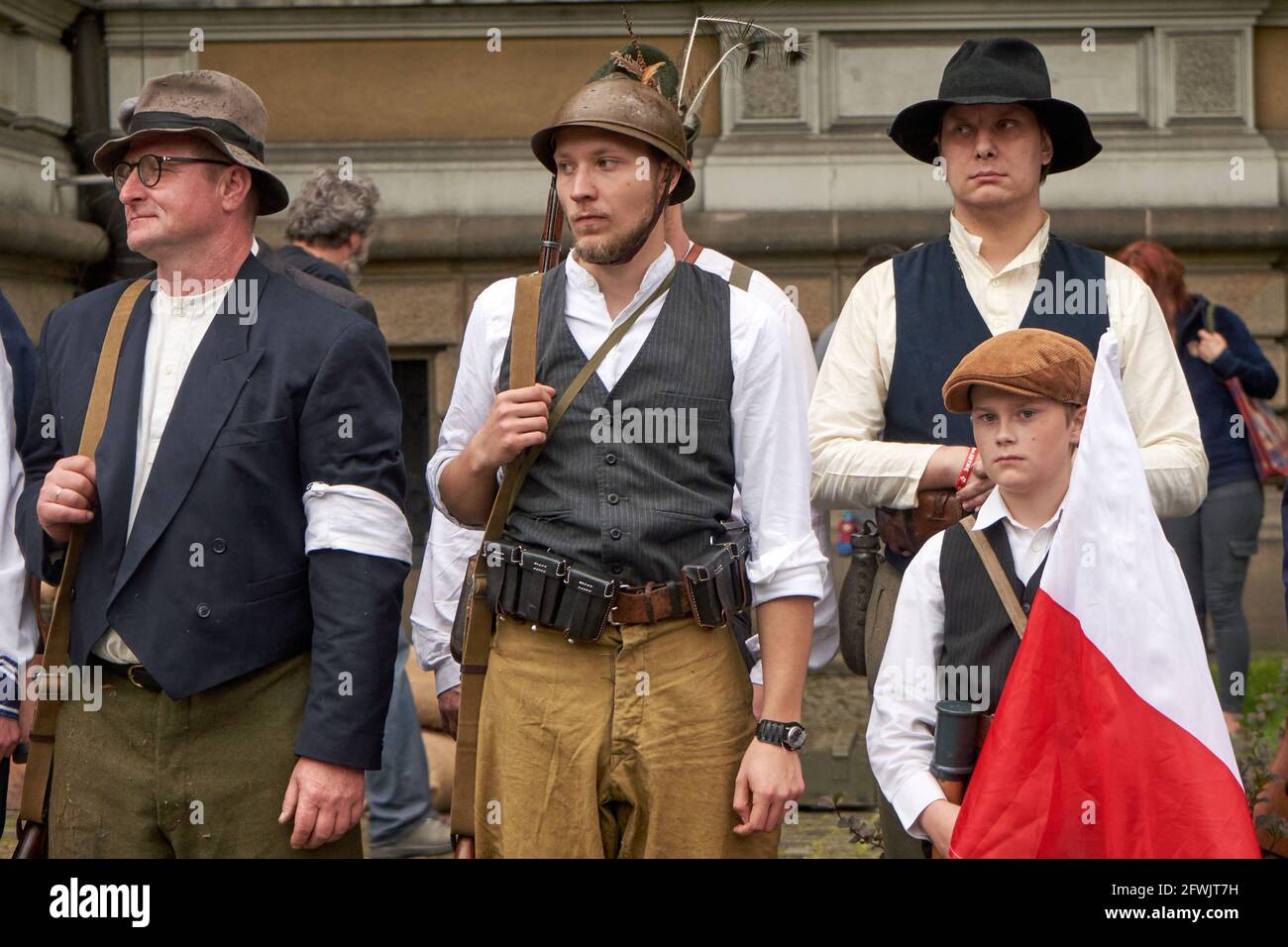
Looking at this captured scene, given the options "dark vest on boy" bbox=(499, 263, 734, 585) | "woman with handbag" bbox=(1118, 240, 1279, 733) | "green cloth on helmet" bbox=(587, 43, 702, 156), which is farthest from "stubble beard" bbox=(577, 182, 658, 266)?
"woman with handbag" bbox=(1118, 240, 1279, 733)

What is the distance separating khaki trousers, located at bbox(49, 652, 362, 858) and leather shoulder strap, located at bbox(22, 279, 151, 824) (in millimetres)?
37

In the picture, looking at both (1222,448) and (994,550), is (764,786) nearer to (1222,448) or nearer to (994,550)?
(994,550)

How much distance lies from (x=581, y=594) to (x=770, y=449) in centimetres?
46

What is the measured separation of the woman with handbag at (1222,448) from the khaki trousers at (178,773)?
410 cm

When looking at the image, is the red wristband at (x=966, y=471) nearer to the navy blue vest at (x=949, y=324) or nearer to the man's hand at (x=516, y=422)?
the navy blue vest at (x=949, y=324)

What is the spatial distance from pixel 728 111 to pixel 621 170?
6314 millimetres

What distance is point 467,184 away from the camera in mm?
9664

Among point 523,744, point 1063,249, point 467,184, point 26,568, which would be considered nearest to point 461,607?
point 523,744

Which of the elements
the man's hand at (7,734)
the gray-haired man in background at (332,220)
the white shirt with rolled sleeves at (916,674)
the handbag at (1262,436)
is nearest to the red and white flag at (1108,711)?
the white shirt with rolled sleeves at (916,674)

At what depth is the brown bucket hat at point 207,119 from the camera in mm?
3561

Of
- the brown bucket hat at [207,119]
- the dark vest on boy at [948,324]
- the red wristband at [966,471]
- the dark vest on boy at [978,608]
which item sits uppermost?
the brown bucket hat at [207,119]

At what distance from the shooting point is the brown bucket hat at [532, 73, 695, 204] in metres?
3.46

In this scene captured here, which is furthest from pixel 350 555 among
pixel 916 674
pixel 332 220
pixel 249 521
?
pixel 332 220

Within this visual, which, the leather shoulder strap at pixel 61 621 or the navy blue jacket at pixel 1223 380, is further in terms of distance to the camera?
the navy blue jacket at pixel 1223 380
